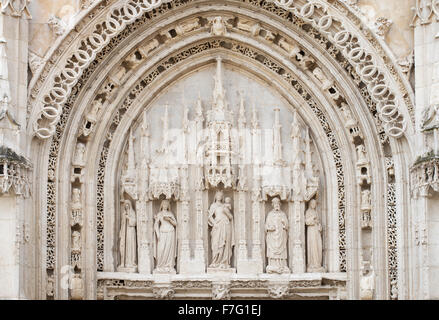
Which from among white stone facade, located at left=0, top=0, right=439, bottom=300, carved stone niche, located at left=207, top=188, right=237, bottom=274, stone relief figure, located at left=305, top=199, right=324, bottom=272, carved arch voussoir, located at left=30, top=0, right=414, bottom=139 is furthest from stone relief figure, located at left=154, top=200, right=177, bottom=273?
carved arch voussoir, located at left=30, top=0, right=414, bottom=139

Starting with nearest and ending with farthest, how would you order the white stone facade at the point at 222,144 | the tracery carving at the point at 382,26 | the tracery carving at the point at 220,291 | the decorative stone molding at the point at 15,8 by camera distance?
1. the decorative stone molding at the point at 15,8
2. the white stone facade at the point at 222,144
3. the tracery carving at the point at 382,26
4. the tracery carving at the point at 220,291

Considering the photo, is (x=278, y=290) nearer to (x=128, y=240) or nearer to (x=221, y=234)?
(x=221, y=234)

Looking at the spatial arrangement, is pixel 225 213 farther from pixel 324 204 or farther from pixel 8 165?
pixel 8 165

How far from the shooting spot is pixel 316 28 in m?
18.4

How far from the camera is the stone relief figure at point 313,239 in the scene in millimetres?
18672

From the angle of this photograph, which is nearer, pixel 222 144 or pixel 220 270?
pixel 220 270

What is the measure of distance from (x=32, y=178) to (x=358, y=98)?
4.25m

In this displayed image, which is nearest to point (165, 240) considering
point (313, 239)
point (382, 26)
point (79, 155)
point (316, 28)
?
point (79, 155)

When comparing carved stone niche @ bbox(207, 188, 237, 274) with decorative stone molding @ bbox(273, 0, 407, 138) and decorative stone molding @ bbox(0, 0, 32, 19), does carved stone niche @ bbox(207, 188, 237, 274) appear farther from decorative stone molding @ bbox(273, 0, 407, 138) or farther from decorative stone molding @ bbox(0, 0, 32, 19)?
decorative stone molding @ bbox(0, 0, 32, 19)

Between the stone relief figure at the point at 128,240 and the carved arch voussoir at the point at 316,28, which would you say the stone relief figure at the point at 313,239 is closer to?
the carved arch voussoir at the point at 316,28

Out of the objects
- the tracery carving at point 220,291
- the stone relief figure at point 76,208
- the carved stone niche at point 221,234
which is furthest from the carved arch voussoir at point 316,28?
the tracery carving at point 220,291

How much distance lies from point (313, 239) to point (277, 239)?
47cm

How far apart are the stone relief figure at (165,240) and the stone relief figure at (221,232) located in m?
0.49
